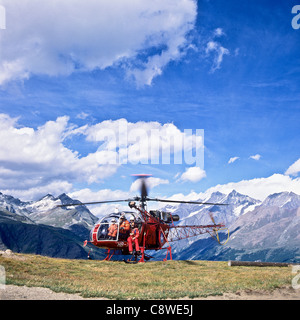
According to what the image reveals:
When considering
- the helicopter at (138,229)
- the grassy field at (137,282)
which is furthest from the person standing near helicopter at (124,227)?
the grassy field at (137,282)

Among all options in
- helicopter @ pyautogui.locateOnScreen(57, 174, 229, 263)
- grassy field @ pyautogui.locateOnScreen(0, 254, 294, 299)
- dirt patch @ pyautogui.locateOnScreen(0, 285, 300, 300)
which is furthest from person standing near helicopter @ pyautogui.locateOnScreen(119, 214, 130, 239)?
dirt patch @ pyautogui.locateOnScreen(0, 285, 300, 300)

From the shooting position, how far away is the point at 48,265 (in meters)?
26.5

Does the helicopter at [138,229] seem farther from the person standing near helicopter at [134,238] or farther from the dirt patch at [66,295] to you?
the dirt patch at [66,295]

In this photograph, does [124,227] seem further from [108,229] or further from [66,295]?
[66,295]

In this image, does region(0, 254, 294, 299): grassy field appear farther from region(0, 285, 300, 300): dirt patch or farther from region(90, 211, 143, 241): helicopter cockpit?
region(90, 211, 143, 241): helicopter cockpit

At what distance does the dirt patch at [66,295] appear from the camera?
14.1 m

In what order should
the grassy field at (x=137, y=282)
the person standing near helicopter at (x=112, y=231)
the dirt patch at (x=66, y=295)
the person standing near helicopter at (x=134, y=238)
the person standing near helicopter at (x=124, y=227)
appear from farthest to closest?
the person standing near helicopter at (x=124, y=227) < the person standing near helicopter at (x=134, y=238) < the person standing near helicopter at (x=112, y=231) < the grassy field at (x=137, y=282) < the dirt patch at (x=66, y=295)

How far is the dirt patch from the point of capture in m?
14.1

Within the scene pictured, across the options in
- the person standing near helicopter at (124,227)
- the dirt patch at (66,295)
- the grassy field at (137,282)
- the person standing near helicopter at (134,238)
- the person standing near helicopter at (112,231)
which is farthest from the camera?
the person standing near helicopter at (124,227)

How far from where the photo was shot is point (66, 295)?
15273 mm

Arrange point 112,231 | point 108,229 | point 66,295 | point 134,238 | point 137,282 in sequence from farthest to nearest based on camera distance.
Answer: point 134,238 < point 108,229 < point 112,231 < point 137,282 < point 66,295

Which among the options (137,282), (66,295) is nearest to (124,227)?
(137,282)
